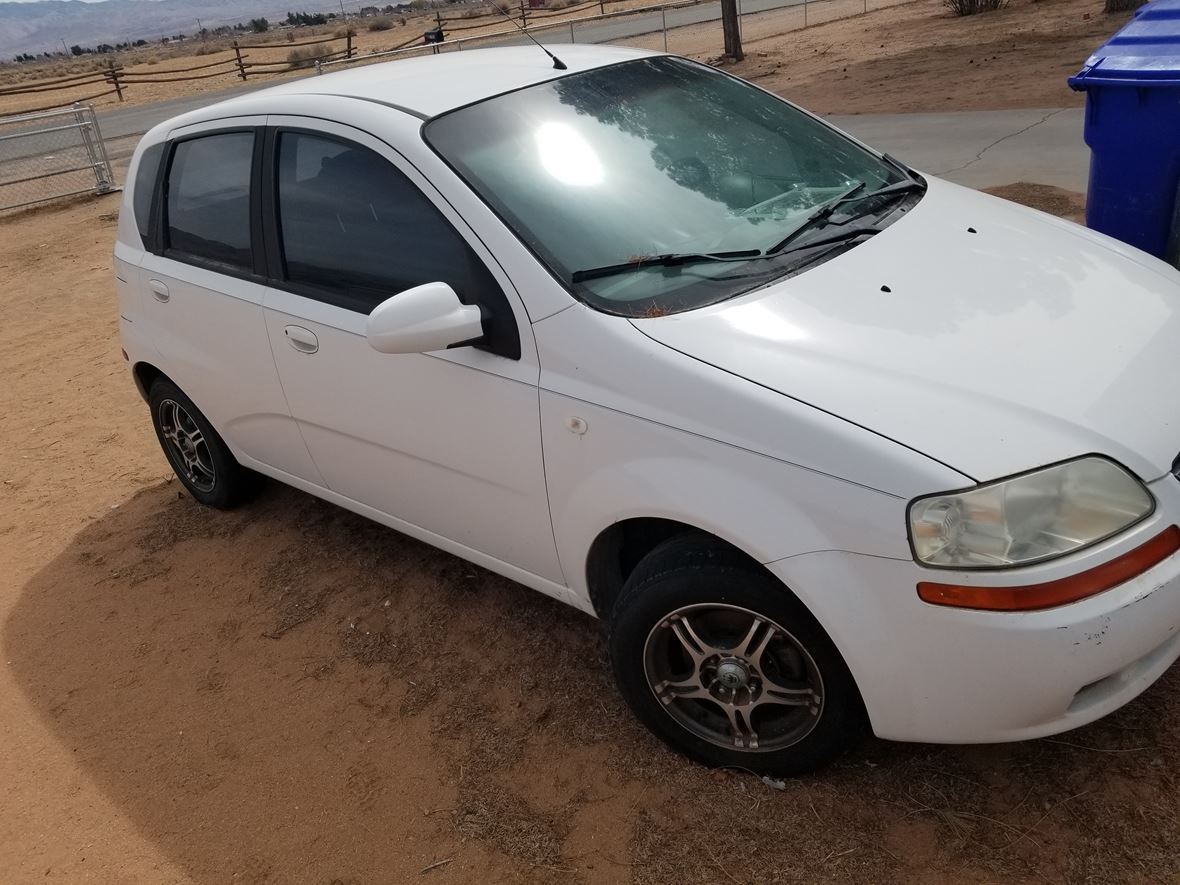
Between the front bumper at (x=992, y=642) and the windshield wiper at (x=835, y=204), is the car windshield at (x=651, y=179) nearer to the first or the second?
the windshield wiper at (x=835, y=204)

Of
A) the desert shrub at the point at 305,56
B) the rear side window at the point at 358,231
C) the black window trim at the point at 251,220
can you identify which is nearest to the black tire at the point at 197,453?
the black window trim at the point at 251,220

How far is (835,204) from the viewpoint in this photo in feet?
9.93

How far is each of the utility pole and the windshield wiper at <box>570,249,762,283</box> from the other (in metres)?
16.2

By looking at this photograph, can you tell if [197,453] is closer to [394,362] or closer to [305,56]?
[394,362]

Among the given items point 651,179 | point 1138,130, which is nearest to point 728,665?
point 651,179

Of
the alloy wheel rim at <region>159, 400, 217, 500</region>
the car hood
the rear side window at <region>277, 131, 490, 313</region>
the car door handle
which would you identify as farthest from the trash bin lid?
the alloy wheel rim at <region>159, 400, 217, 500</region>

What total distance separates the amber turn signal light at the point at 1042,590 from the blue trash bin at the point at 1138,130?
2.65 metres

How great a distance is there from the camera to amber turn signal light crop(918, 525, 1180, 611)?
79.0 inches

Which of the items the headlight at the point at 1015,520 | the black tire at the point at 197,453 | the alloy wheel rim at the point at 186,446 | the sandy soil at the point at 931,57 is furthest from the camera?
the sandy soil at the point at 931,57

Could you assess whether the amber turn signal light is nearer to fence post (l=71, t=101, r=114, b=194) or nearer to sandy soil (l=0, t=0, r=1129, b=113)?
sandy soil (l=0, t=0, r=1129, b=113)

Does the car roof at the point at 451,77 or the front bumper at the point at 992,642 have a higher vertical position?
the car roof at the point at 451,77

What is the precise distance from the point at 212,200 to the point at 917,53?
1421 centimetres

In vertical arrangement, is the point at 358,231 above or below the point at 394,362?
above

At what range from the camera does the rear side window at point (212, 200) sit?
3.52m
